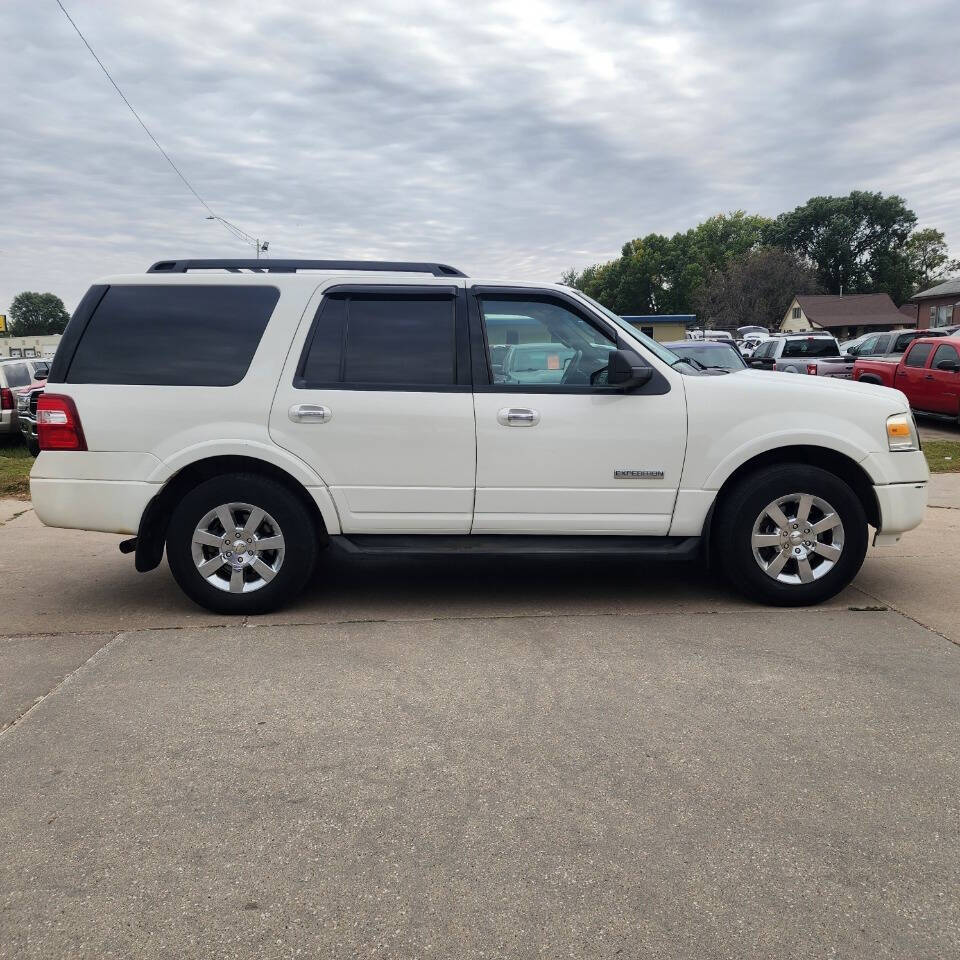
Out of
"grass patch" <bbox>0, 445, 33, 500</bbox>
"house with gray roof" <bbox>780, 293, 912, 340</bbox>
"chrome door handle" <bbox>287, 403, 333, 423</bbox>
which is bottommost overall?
"grass patch" <bbox>0, 445, 33, 500</bbox>

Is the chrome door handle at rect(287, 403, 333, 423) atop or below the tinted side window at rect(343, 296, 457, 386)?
below

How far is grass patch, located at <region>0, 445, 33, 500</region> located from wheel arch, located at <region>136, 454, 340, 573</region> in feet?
18.8

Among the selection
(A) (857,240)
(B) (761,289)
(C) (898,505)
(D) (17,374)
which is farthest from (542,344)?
(A) (857,240)

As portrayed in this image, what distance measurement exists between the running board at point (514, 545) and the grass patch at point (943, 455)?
24.3 feet

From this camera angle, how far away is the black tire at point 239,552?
16.7 ft

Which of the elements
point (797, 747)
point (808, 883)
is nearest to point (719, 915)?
point (808, 883)

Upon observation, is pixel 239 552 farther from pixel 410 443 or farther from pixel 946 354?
pixel 946 354

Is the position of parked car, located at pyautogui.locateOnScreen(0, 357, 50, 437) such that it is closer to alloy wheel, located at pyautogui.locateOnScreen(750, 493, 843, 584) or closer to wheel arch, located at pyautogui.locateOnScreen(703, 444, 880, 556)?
wheel arch, located at pyautogui.locateOnScreen(703, 444, 880, 556)

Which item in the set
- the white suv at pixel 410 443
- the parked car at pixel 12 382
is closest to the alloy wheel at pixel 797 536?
the white suv at pixel 410 443

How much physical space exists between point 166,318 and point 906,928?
4552 millimetres

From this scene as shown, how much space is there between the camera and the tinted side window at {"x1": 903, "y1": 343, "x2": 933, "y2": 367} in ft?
55.6

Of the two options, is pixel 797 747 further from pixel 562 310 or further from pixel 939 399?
pixel 939 399

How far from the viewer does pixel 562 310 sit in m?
5.36

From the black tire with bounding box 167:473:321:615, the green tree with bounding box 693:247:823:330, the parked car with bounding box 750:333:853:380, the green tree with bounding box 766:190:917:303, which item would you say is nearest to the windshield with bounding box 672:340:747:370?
the parked car with bounding box 750:333:853:380
